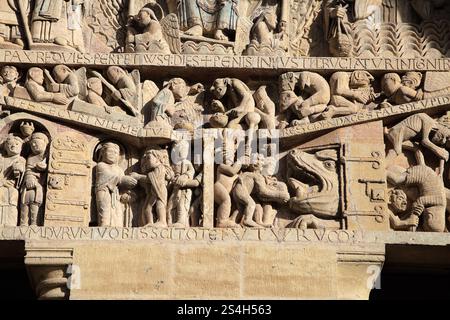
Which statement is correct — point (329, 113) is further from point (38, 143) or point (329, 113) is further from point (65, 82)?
point (38, 143)

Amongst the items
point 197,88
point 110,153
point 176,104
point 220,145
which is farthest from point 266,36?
point 110,153

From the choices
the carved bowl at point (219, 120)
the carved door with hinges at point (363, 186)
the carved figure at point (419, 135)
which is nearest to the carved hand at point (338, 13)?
the carved figure at point (419, 135)

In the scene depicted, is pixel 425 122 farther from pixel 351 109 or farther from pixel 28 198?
pixel 28 198

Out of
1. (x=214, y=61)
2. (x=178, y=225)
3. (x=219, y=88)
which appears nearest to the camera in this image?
(x=178, y=225)

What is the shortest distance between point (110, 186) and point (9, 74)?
1.30m

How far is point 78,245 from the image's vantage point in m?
11.3

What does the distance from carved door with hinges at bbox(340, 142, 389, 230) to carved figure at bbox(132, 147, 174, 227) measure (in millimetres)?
1393

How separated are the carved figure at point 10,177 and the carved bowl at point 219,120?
1.55m

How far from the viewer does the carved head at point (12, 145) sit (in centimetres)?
1173

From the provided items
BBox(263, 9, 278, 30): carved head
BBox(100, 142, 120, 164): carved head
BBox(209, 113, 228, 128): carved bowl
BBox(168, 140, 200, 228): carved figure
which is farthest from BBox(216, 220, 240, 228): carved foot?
BBox(263, 9, 278, 30): carved head

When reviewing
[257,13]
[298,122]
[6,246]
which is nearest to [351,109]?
[298,122]

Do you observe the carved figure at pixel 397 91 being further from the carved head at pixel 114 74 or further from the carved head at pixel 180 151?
the carved head at pixel 114 74

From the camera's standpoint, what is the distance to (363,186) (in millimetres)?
11633

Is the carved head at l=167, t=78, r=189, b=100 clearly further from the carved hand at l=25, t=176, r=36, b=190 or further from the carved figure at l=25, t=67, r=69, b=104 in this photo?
the carved hand at l=25, t=176, r=36, b=190
